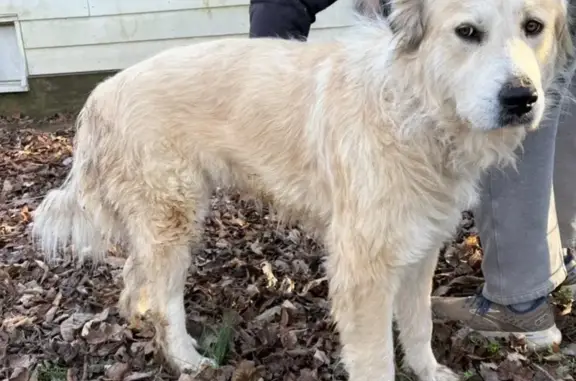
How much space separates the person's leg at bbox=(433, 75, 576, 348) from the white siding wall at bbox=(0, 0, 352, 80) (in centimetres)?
443

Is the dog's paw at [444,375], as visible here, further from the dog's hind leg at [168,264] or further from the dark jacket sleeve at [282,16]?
the dark jacket sleeve at [282,16]

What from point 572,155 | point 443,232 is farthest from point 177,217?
point 572,155

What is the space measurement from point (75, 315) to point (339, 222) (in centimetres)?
166

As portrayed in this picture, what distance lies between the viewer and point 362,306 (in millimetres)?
2832

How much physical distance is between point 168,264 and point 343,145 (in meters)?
1.01

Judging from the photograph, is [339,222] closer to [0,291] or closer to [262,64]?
[262,64]

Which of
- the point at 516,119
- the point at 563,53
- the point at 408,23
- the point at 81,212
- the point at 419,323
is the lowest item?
the point at 419,323

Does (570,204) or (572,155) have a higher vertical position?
(572,155)

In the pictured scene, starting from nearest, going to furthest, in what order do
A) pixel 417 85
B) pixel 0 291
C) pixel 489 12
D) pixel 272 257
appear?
pixel 489 12 < pixel 417 85 < pixel 0 291 < pixel 272 257

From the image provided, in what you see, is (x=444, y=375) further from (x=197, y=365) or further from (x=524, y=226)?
(x=197, y=365)

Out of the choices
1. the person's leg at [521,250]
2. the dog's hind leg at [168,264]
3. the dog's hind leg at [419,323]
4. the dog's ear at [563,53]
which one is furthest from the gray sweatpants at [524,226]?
the dog's hind leg at [168,264]

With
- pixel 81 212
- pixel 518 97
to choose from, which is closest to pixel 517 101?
pixel 518 97

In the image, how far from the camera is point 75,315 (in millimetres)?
3809

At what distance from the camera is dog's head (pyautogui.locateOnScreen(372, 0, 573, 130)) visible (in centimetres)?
238
